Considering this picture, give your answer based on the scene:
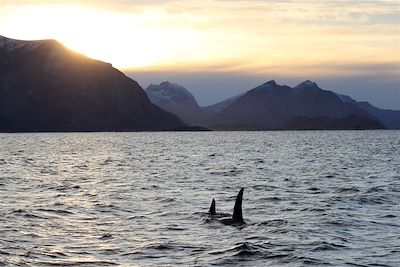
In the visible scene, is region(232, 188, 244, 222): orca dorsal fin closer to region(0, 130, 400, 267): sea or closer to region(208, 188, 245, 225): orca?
region(208, 188, 245, 225): orca

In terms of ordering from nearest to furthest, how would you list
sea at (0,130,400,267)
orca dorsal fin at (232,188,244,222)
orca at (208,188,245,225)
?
sea at (0,130,400,267) < orca at (208,188,245,225) < orca dorsal fin at (232,188,244,222)

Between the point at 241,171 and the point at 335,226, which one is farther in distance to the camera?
the point at 241,171

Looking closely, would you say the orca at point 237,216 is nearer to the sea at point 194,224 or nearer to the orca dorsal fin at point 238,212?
the orca dorsal fin at point 238,212

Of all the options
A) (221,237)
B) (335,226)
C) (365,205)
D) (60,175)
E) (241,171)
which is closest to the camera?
(221,237)

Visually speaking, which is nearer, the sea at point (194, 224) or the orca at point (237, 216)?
the sea at point (194, 224)

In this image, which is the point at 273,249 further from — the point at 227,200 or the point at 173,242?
the point at 227,200

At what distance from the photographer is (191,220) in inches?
1469

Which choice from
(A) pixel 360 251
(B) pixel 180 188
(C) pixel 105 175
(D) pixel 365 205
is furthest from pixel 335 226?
(C) pixel 105 175

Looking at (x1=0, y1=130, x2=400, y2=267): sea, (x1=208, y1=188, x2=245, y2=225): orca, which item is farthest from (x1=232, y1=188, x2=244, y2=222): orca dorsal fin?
Result: (x1=0, y1=130, x2=400, y2=267): sea

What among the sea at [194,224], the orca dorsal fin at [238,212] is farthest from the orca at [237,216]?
the sea at [194,224]

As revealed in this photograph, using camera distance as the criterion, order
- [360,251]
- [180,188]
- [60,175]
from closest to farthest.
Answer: [360,251] < [180,188] < [60,175]

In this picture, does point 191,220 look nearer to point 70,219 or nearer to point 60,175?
point 70,219

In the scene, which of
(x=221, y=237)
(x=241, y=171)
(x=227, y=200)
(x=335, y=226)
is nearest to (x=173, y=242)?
(x=221, y=237)

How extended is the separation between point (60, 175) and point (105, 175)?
16.5 ft
